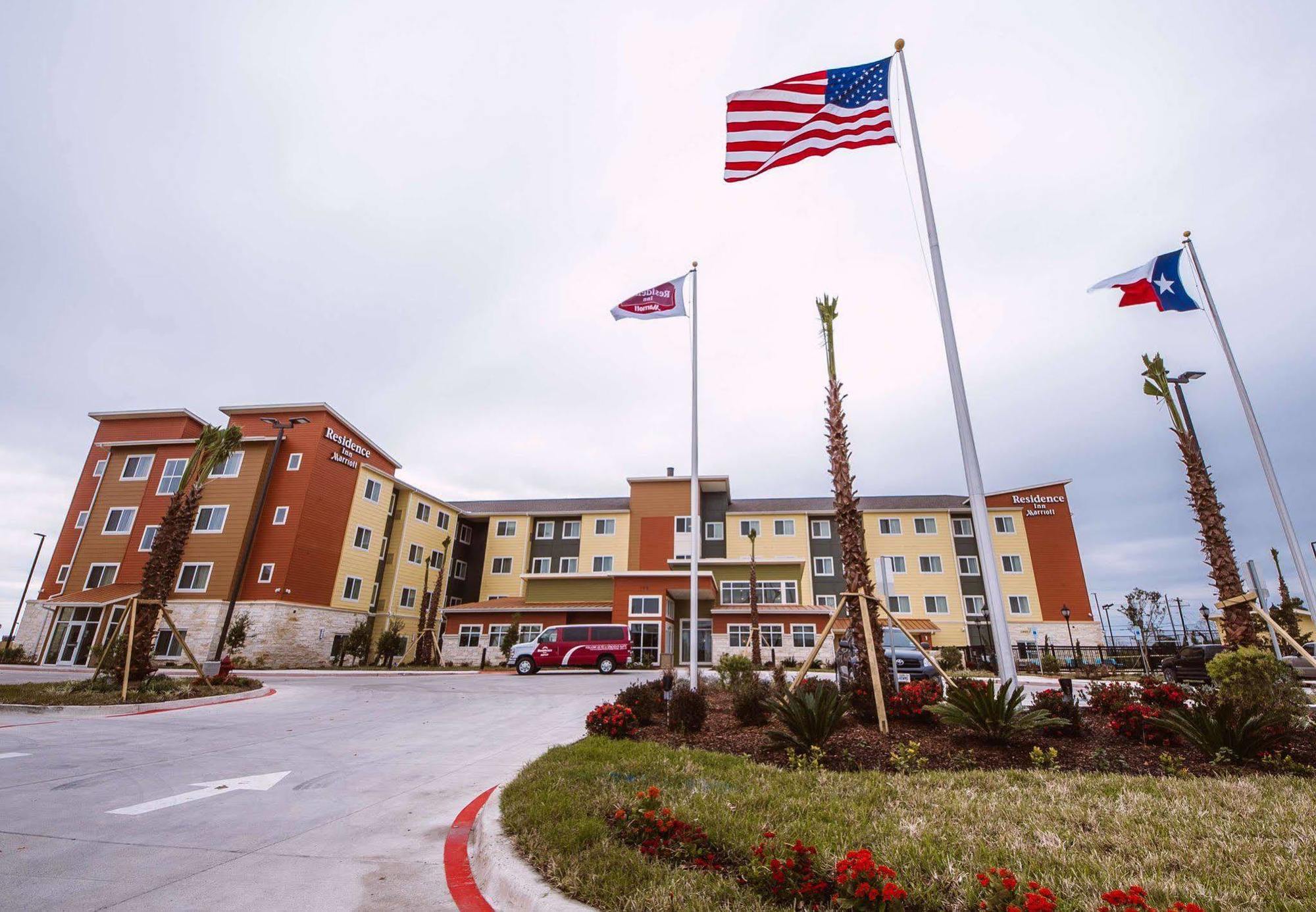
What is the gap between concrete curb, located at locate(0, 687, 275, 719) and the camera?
43.6ft

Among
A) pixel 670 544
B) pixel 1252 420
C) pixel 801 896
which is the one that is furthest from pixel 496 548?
pixel 801 896

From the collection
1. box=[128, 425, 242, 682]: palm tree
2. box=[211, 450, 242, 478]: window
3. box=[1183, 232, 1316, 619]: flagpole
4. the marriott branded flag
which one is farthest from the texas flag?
box=[211, 450, 242, 478]: window

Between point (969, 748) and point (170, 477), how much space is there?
47032 millimetres

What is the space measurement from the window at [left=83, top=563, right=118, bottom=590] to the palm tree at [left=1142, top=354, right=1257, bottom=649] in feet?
169

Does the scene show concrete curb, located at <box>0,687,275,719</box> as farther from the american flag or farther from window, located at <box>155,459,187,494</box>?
window, located at <box>155,459,187,494</box>

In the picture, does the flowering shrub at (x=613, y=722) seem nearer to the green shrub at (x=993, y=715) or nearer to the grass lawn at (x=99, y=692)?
the green shrub at (x=993, y=715)

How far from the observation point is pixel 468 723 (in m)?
13.3

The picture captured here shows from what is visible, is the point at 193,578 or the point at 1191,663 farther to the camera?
the point at 193,578

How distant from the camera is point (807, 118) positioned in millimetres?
10742

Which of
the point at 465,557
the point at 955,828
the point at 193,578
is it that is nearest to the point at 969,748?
the point at 955,828

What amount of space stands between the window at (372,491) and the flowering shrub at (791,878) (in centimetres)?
4293

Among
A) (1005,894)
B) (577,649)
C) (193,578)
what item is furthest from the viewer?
(193,578)

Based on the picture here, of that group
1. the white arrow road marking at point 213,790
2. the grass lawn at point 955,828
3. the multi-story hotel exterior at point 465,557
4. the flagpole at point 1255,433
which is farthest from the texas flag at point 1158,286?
the multi-story hotel exterior at point 465,557

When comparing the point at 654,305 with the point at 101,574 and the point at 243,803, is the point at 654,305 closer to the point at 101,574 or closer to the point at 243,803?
the point at 243,803
